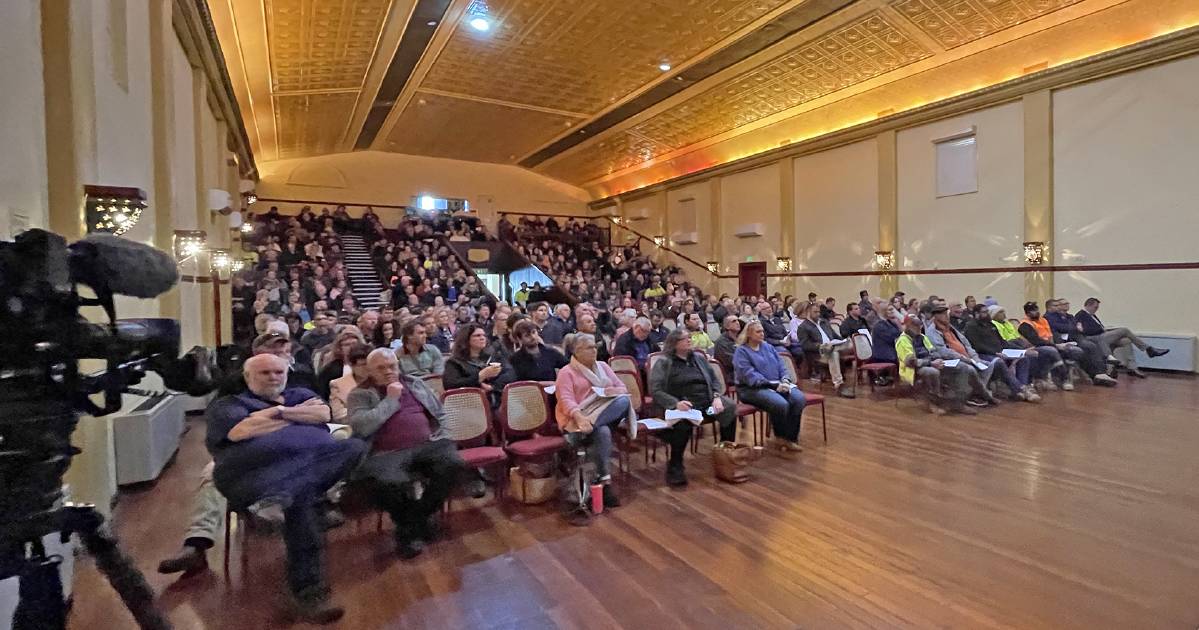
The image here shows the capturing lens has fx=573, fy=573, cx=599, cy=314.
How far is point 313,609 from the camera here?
7.89 feet

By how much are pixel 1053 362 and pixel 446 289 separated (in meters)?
9.90

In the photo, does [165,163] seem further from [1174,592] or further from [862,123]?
[862,123]

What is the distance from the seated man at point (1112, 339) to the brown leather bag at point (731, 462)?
6566 millimetres

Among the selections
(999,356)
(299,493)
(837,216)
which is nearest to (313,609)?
(299,493)

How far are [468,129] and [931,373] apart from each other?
12593 mm

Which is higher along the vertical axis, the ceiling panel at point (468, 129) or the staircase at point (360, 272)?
the ceiling panel at point (468, 129)

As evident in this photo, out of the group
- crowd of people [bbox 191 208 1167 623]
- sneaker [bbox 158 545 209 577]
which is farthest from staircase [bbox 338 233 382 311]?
sneaker [bbox 158 545 209 577]

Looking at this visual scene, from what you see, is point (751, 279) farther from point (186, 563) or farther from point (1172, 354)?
point (186, 563)

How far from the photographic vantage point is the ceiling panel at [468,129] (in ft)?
43.5

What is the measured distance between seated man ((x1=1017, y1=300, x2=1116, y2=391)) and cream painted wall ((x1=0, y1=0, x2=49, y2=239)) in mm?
9079

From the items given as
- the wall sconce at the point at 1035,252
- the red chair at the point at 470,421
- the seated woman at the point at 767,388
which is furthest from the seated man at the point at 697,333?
the wall sconce at the point at 1035,252

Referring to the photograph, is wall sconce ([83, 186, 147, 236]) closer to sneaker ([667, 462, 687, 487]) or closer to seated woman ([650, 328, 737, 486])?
seated woman ([650, 328, 737, 486])

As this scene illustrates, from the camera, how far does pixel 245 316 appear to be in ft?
32.5

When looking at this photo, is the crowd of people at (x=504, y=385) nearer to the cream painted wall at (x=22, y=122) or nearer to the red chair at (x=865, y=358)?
the red chair at (x=865, y=358)
